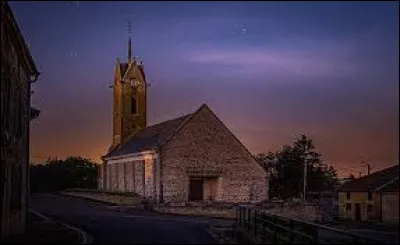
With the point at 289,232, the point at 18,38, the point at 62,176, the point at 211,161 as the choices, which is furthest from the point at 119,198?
the point at 289,232

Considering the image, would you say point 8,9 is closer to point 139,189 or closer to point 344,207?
point 344,207

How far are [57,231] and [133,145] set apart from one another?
132 ft

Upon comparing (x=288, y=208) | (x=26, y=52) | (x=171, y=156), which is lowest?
(x=288, y=208)

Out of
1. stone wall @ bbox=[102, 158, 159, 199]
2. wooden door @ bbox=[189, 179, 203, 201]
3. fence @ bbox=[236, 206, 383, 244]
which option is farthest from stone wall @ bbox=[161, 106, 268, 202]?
fence @ bbox=[236, 206, 383, 244]

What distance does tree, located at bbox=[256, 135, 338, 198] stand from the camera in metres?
74.7

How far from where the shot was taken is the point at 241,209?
1078 inches

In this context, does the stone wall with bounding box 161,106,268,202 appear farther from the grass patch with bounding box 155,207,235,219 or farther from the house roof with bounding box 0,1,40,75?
the house roof with bounding box 0,1,40,75

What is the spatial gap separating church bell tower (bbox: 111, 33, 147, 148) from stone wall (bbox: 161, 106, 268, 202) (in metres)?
20.4

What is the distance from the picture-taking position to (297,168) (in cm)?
7725

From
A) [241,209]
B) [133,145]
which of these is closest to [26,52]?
[241,209]

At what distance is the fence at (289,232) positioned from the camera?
14.3 metres

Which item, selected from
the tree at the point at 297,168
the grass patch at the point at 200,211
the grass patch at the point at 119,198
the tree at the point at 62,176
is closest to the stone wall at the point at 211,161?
the grass patch at the point at 119,198

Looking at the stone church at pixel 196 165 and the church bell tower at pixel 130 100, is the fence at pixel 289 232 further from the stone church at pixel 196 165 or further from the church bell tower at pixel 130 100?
the church bell tower at pixel 130 100

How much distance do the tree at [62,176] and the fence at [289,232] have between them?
5596cm
